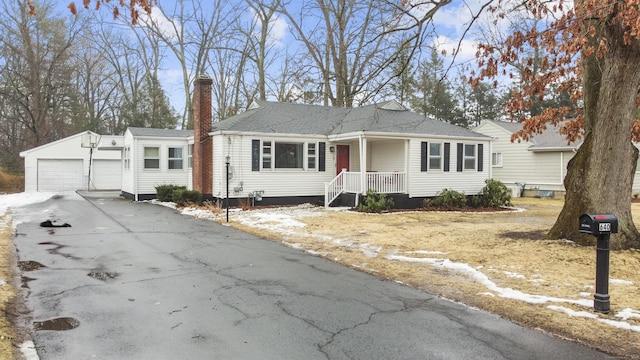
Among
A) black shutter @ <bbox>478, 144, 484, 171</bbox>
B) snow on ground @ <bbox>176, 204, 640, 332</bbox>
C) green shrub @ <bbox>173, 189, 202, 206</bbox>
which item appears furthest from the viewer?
black shutter @ <bbox>478, 144, 484, 171</bbox>

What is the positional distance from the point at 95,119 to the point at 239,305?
38033 mm

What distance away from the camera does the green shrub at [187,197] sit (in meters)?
18.2

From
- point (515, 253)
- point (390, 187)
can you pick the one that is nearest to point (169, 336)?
point (515, 253)

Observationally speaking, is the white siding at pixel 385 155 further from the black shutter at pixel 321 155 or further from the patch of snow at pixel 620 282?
the patch of snow at pixel 620 282

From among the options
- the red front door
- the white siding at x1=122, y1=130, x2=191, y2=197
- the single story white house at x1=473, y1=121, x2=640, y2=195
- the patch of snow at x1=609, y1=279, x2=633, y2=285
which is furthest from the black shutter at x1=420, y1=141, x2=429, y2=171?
the patch of snow at x1=609, y1=279, x2=633, y2=285

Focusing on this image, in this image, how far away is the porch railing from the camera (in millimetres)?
17766

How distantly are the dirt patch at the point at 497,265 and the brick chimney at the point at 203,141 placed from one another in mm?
5721

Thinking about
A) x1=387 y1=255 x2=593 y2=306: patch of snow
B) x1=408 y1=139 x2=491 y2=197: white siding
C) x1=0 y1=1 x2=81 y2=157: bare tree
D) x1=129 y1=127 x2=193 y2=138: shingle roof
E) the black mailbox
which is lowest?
x1=387 y1=255 x2=593 y2=306: patch of snow

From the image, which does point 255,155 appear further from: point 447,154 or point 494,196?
point 494,196

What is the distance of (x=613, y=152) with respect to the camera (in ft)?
29.1

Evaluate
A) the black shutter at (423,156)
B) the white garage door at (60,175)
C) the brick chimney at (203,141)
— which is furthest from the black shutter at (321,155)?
the white garage door at (60,175)

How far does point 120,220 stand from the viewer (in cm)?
1373

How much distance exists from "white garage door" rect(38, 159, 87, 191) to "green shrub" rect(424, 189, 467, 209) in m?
22.6

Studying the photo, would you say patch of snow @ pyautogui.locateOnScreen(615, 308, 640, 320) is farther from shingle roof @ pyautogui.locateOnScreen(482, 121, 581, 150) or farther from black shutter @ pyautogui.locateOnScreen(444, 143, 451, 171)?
shingle roof @ pyautogui.locateOnScreen(482, 121, 581, 150)
